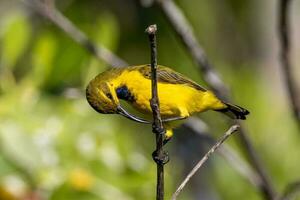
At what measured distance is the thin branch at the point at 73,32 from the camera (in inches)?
102

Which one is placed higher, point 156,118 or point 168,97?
point 168,97

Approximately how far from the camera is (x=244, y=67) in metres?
3.42

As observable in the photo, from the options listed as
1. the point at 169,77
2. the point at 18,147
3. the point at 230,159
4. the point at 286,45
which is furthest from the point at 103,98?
the point at 230,159

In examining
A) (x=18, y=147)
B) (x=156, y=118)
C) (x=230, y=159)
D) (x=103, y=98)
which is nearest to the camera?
(x=156, y=118)

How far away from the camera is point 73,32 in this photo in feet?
8.59

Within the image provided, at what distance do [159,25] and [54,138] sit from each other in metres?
1.14

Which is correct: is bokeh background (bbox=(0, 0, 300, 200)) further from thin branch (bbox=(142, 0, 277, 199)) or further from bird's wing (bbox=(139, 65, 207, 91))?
bird's wing (bbox=(139, 65, 207, 91))

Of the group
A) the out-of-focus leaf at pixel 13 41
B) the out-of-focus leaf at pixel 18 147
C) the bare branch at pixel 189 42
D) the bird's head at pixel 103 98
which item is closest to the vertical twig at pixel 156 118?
the bird's head at pixel 103 98

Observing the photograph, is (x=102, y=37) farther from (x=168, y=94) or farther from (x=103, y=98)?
(x=103, y=98)

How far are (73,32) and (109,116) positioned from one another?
256 millimetres

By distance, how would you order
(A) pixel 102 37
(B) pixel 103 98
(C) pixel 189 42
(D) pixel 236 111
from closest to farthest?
(B) pixel 103 98
(D) pixel 236 111
(C) pixel 189 42
(A) pixel 102 37

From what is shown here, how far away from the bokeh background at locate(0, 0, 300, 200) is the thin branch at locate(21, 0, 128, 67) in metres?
0.05

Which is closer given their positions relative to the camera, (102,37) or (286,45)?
(286,45)

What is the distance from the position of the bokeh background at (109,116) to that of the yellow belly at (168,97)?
48 cm
